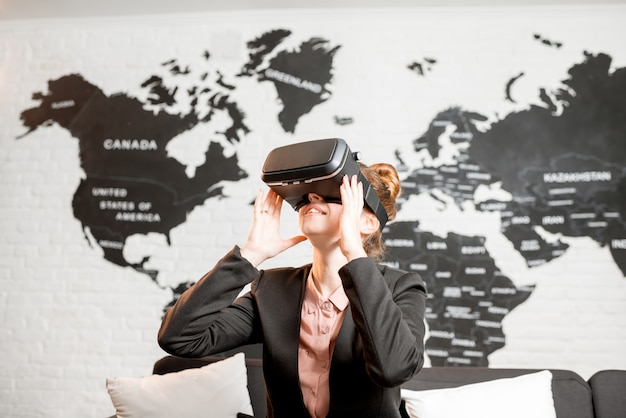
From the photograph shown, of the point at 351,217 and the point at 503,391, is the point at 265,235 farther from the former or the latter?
the point at 503,391

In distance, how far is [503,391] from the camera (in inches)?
71.7

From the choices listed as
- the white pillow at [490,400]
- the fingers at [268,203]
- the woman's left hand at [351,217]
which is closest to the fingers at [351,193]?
the woman's left hand at [351,217]

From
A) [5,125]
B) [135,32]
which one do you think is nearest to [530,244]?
[135,32]

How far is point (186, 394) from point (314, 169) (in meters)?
1.19

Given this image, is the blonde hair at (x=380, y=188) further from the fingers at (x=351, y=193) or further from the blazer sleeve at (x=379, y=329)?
the blazer sleeve at (x=379, y=329)

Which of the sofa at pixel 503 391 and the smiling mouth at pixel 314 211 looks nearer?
the smiling mouth at pixel 314 211

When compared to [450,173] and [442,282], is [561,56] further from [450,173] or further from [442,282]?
[442,282]

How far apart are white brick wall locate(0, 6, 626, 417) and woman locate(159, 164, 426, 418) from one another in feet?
5.16

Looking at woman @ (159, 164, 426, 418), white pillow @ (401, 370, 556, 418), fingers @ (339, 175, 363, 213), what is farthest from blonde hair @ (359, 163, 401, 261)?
white pillow @ (401, 370, 556, 418)

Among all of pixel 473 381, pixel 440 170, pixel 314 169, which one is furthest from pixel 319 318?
pixel 440 170

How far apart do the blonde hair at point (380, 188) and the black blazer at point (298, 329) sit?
0.53ft

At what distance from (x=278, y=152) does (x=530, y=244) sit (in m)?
2.03

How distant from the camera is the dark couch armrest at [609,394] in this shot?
6.08 ft

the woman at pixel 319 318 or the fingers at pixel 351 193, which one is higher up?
the fingers at pixel 351 193
